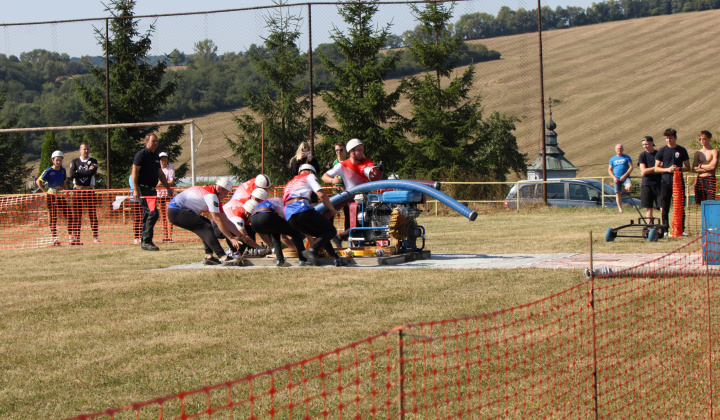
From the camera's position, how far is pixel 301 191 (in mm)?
10289

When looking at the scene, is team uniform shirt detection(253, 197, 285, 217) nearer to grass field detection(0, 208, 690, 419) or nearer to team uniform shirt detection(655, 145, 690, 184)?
grass field detection(0, 208, 690, 419)

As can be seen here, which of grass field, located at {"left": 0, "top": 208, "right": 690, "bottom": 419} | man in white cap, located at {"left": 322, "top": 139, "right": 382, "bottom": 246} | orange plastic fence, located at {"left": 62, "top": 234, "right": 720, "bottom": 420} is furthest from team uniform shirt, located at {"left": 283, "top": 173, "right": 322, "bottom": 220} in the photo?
orange plastic fence, located at {"left": 62, "top": 234, "right": 720, "bottom": 420}

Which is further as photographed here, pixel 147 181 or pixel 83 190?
pixel 83 190

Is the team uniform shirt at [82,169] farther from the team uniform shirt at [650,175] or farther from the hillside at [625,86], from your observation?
the hillside at [625,86]

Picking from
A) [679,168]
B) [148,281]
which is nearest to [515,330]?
[148,281]

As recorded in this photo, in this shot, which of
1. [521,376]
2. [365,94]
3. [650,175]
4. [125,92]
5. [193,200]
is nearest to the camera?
[521,376]

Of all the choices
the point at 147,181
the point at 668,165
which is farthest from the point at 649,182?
the point at 147,181

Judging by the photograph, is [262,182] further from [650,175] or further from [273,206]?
[650,175]

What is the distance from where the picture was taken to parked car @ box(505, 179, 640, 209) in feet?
79.6

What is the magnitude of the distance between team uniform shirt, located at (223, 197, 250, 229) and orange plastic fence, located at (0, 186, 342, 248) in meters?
4.61

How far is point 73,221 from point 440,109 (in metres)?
17.3

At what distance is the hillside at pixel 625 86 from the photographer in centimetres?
6381

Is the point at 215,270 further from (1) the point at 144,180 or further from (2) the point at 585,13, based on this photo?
(2) the point at 585,13

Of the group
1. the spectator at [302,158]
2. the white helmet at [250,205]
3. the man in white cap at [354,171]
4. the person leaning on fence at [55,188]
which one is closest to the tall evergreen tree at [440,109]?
the person leaning on fence at [55,188]
